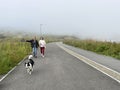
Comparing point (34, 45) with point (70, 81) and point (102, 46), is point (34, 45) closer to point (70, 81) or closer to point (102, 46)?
point (102, 46)

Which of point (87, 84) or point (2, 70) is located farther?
point (2, 70)

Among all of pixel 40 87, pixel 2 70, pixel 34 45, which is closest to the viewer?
pixel 40 87

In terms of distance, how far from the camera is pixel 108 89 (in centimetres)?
1092

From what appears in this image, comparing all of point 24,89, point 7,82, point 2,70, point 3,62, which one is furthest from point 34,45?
point 24,89

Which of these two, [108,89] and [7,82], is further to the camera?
[7,82]

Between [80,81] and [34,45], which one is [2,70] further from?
[34,45]

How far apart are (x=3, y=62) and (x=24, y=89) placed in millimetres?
10176

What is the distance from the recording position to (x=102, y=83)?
40.5 ft

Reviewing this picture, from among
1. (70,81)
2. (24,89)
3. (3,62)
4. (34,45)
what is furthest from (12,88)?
(34,45)

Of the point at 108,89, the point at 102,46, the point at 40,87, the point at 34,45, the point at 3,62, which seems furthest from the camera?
the point at 102,46

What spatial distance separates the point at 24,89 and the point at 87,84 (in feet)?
8.05

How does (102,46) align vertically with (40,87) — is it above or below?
below

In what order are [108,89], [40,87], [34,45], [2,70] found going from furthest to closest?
[34,45]
[2,70]
[40,87]
[108,89]

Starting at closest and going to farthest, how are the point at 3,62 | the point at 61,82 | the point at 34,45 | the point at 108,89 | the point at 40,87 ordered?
→ 1. the point at 108,89
2. the point at 40,87
3. the point at 61,82
4. the point at 3,62
5. the point at 34,45
